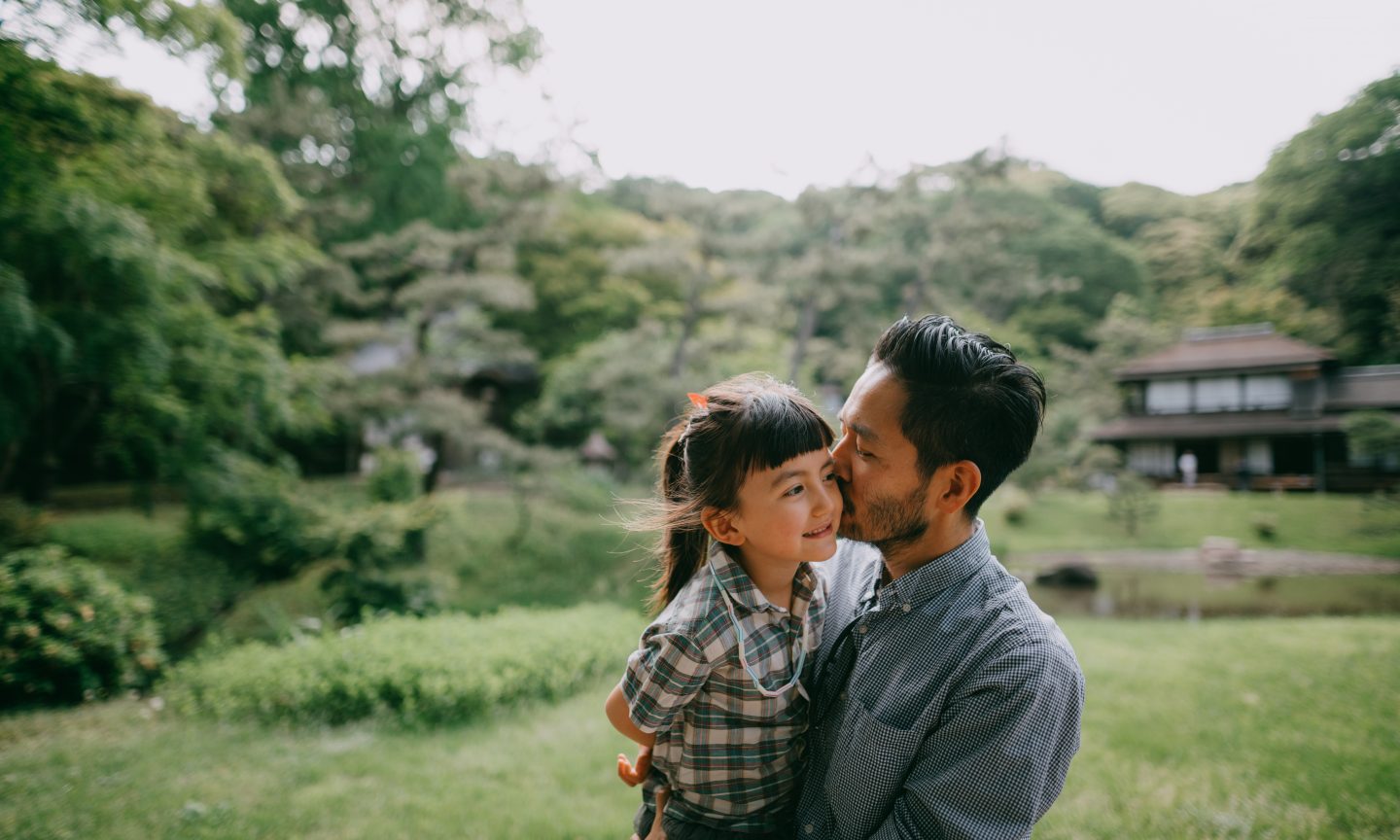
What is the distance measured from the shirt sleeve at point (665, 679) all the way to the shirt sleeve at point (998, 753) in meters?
0.47

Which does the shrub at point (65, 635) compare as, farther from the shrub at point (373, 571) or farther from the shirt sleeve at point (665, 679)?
the shirt sleeve at point (665, 679)

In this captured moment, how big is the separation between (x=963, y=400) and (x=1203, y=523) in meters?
12.9

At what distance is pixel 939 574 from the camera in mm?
1610

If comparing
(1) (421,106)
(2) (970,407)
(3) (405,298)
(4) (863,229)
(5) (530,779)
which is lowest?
(5) (530,779)

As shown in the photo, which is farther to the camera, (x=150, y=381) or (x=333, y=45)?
(x=333, y=45)

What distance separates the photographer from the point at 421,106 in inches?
544

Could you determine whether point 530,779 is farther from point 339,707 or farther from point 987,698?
point 987,698

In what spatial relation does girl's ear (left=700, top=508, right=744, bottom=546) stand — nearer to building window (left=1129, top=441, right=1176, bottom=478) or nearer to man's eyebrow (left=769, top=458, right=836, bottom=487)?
man's eyebrow (left=769, top=458, right=836, bottom=487)

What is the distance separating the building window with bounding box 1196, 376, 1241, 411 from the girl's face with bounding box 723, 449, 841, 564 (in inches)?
485

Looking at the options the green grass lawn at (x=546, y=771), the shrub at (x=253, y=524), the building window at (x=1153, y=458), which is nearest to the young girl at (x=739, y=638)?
the green grass lawn at (x=546, y=771)

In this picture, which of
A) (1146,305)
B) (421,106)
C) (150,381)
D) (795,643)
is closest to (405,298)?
(150,381)

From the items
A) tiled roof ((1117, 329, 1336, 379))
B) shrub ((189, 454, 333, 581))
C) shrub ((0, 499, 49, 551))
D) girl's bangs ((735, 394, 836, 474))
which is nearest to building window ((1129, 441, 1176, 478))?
tiled roof ((1117, 329, 1336, 379))

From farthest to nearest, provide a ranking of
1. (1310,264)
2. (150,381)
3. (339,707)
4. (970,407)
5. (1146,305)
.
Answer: (1146,305)
(150,381)
(1310,264)
(339,707)
(970,407)

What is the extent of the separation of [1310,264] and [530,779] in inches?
259
